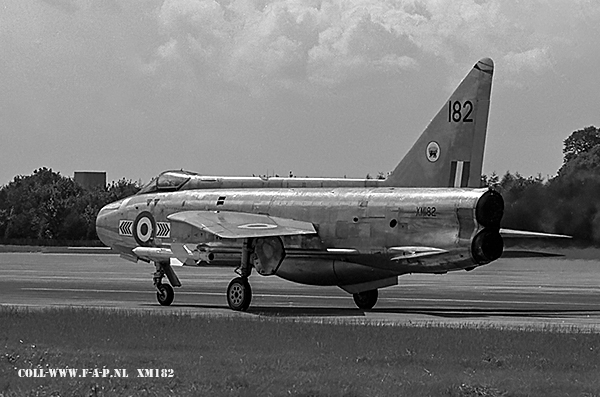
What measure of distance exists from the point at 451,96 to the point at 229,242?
684 centimetres

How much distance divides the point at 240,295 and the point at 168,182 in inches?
248

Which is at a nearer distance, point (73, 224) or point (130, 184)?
point (73, 224)

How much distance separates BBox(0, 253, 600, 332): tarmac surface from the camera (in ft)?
88.4

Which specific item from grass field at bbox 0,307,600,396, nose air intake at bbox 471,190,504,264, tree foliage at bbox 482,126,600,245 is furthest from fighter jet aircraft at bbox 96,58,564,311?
tree foliage at bbox 482,126,600,245

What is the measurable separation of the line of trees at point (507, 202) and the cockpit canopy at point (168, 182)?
18.1 metres

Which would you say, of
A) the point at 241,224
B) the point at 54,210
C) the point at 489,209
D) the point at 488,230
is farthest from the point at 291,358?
the point at 54,210

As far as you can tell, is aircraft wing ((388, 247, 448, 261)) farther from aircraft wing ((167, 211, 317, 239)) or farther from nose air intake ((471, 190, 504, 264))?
aircraft wing ((167, 211, 317, 239))

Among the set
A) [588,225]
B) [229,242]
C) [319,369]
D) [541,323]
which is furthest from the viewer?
[588,225]

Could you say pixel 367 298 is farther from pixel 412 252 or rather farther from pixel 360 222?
pixel 412 252

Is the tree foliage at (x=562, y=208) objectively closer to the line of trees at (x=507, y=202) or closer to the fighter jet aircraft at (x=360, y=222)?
the line of trees at (x=507, y=202)

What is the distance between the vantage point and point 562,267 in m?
54.9

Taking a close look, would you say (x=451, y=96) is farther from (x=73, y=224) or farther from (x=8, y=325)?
(x=73, y=224)

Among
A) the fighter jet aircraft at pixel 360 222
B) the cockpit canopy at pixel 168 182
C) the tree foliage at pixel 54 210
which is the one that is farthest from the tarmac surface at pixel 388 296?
the tree foliage at pixel 54 210

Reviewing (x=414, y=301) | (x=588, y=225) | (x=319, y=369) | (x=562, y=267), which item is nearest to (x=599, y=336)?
(x=319, y=369)
